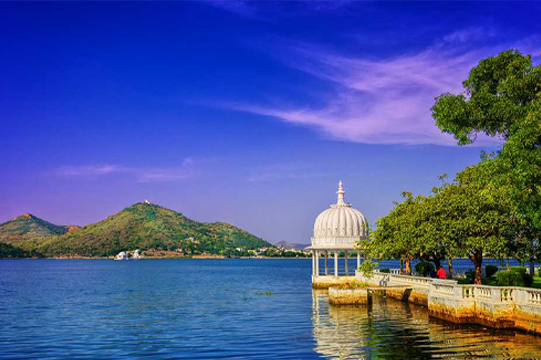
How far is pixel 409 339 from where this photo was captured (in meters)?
27.0

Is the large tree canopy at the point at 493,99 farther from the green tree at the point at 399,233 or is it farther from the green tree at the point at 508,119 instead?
the green tree at the point at 399,233

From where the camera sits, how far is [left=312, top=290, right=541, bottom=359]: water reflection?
2305 cm

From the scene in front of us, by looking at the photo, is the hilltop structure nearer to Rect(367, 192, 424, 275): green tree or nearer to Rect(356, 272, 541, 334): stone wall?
Rect(367, 192, 424, 275): green tree

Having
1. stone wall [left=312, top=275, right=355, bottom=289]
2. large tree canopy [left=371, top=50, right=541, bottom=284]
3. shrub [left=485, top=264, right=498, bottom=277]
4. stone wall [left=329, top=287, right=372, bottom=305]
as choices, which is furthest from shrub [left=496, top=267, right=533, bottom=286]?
stone wall [left=312, top=275, right=355, bottom=289]

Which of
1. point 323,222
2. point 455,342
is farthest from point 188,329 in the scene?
point 323,222

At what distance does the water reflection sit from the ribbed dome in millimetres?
22165

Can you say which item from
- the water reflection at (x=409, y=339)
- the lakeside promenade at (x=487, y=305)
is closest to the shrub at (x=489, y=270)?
the lakeside promenade at (x=487, y=305)

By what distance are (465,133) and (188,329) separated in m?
19.9

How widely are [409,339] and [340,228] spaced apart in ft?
108

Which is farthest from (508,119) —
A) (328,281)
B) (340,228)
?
(328,281)

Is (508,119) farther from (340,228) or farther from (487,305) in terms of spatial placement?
(340,228)

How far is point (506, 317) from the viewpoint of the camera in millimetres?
26984

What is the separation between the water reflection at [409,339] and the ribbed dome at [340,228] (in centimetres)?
2216

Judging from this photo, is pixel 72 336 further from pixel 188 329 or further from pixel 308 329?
pixel 308 329
